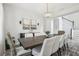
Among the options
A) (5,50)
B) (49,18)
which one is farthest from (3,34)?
(49,18)

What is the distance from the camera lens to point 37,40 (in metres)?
1.65

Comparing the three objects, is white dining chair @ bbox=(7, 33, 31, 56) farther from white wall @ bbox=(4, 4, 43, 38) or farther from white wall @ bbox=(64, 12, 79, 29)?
white wall @ bbox=(64, 12, 79, 29)

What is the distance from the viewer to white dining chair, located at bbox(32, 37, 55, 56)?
1.61 meters

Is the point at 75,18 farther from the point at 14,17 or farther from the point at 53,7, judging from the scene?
the point at 14,17

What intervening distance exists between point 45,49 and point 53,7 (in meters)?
0.75

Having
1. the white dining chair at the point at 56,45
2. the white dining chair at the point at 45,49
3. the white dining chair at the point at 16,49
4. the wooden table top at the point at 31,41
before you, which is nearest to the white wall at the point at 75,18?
the white dining chair at the point at 56,45

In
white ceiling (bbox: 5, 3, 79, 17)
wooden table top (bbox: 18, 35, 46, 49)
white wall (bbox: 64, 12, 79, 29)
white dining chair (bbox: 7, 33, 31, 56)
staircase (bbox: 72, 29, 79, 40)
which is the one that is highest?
white ceiling (bbox: 5, 3, 79, 17)

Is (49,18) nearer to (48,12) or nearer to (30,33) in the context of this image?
(48,12)

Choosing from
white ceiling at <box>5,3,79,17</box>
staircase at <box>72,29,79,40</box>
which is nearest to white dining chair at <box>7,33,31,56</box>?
white ceiling at <box>5,3,79,17</box>

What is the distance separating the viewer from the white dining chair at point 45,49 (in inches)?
63.4

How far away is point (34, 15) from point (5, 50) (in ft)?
2.51

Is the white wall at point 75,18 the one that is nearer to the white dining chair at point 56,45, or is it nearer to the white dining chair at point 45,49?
the white dining chair at point 56,45

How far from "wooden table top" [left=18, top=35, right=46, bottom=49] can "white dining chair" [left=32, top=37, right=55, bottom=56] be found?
7 centimetres

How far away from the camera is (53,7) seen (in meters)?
1.63
